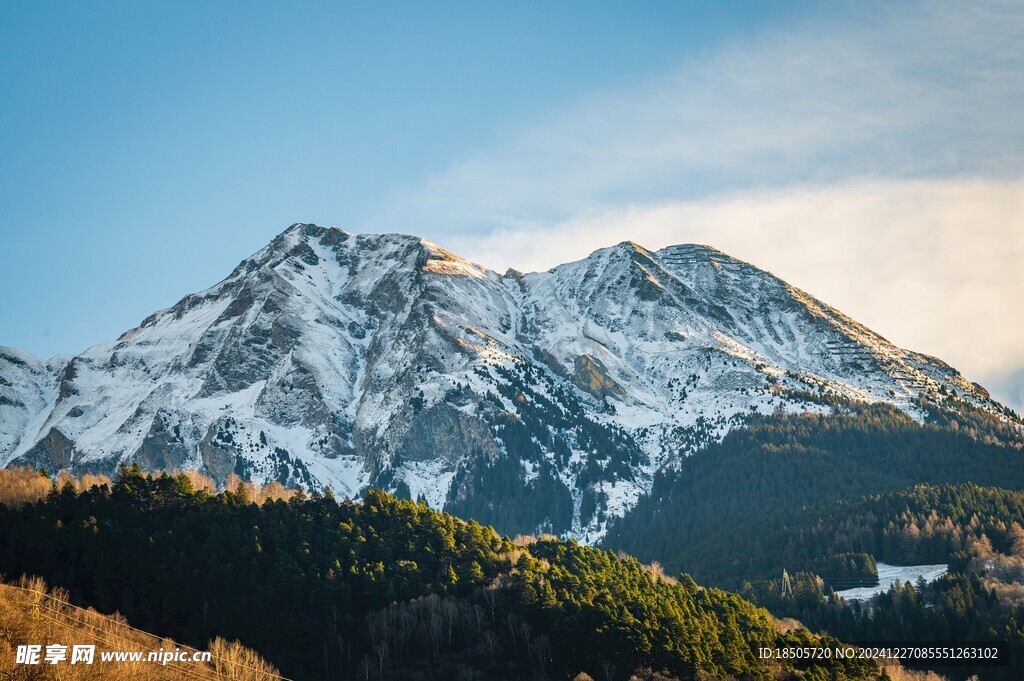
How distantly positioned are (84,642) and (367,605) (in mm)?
51661

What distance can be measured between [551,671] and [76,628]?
6743 centimetres

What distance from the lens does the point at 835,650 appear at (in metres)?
186

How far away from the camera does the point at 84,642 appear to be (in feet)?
465

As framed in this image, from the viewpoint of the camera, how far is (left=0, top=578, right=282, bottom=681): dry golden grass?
12519 cm

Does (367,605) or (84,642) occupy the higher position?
(367,605)

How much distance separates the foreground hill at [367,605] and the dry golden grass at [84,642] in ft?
26.5

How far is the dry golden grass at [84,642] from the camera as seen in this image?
411 ft

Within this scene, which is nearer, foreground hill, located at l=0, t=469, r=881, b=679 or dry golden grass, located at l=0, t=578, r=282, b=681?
dry golden grass, located at l=0, t=578, r=282, b=681

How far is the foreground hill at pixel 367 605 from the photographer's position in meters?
171

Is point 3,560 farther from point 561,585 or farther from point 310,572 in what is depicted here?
point 561,585

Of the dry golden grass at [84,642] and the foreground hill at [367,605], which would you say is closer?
the dry golden grass at [84,642]

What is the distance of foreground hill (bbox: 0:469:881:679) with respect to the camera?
17138 centimetres

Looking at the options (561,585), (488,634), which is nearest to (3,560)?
(488,634)

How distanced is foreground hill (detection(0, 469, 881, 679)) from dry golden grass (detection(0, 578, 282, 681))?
807cm
